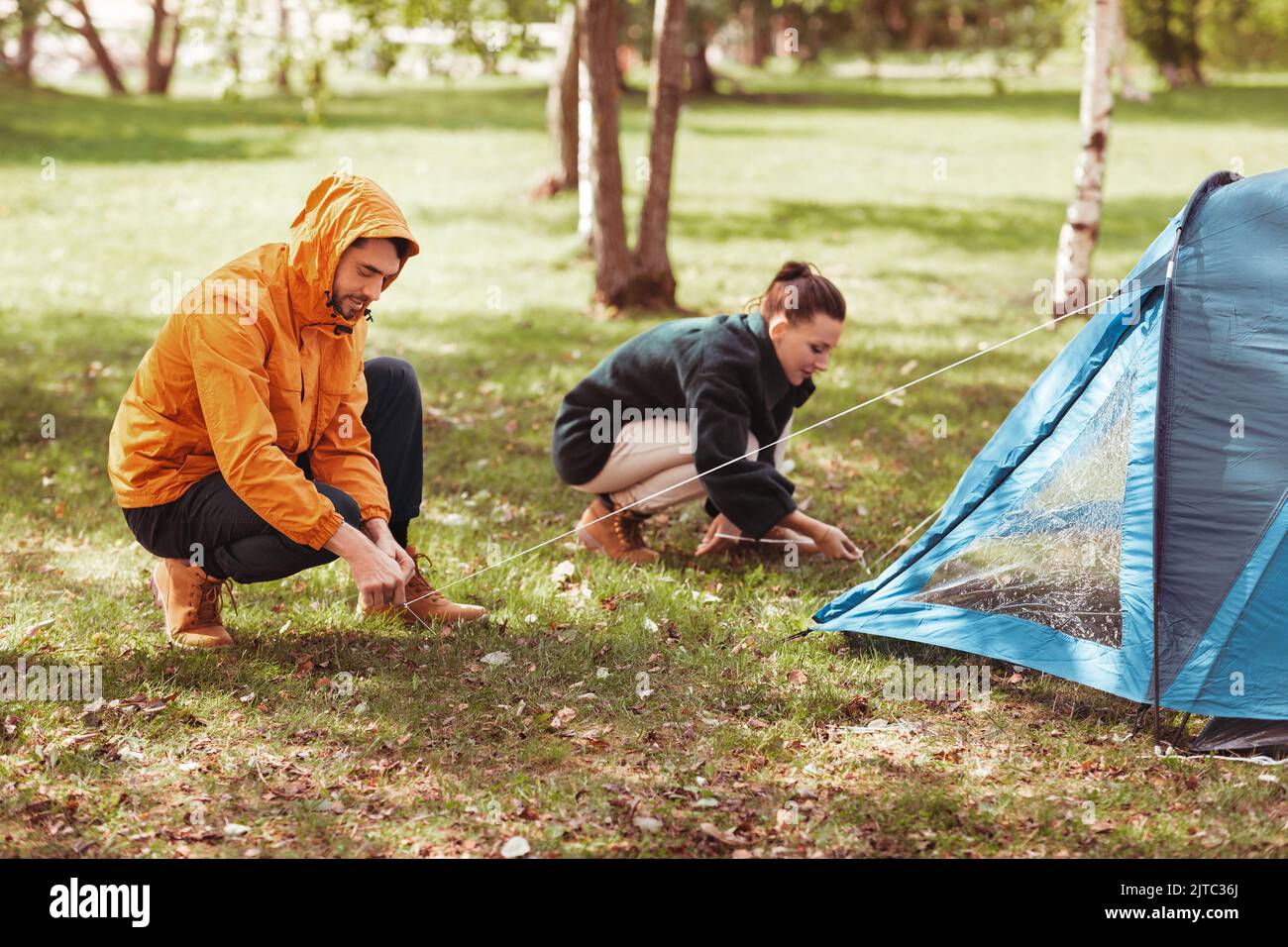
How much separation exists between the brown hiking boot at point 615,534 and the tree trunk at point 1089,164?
557cm

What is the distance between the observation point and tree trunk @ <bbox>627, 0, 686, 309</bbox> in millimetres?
9234

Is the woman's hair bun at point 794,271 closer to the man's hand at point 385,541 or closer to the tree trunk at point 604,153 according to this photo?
the man's hand at point 385,541

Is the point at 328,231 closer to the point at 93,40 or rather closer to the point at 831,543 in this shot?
the point at 831,543

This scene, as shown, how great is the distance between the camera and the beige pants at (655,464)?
516cm

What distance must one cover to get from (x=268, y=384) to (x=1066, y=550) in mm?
2708

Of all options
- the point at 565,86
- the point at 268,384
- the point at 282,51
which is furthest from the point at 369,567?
the point at 565,86

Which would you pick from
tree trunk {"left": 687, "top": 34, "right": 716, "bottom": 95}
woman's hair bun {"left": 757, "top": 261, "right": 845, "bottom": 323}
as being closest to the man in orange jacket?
woman's hair bun {"left": 757, "top": 261, "right": 845, "bottom": 323}

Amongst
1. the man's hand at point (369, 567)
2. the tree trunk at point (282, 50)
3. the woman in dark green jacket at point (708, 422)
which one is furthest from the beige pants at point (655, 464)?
the tree trunk at point (282, 50)

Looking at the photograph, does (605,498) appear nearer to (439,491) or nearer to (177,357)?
(439,491)

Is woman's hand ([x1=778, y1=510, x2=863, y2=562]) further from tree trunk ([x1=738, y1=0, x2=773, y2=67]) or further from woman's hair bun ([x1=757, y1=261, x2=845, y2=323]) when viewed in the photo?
tree trunk ([x1=738, y1=0, x2=773, y2=67])

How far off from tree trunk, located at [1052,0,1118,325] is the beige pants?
5276mm

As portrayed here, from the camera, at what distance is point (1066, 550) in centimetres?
418

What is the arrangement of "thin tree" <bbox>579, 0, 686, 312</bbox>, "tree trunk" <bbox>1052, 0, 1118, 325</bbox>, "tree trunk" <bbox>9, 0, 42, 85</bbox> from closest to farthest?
1. "tree trunk" <bbox>1052, 0, 1118, 325</bbox>
2. "thin tree" <bbox>579, 0, 686, 312</bbox>
3. "tree trunk" <bbox>9, 0, 42, 85</bbox>

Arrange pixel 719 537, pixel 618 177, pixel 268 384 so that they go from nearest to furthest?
pixel 268 384 < pixel 719 537 < pixel 618 177
